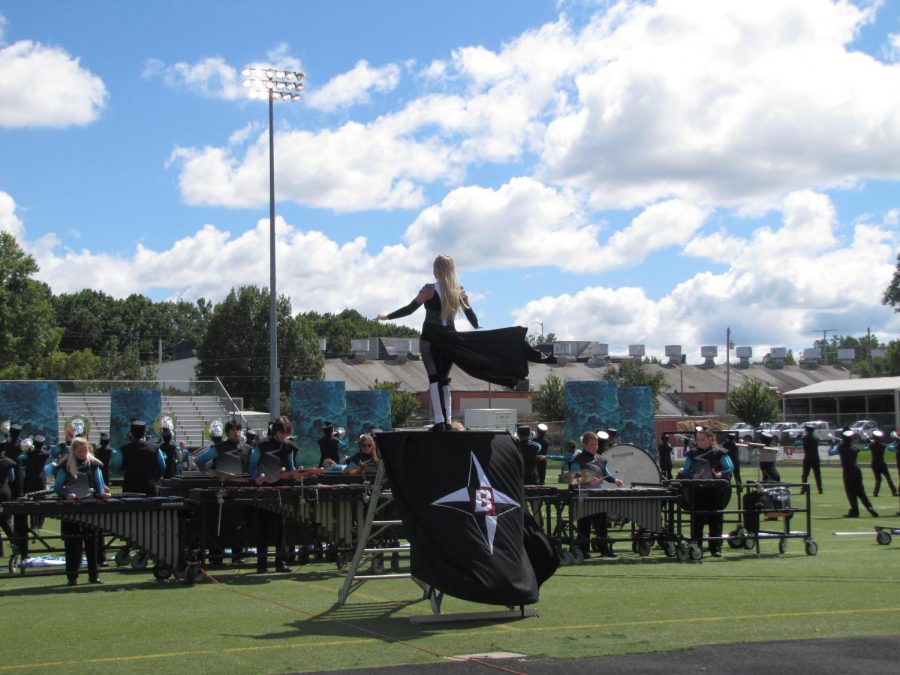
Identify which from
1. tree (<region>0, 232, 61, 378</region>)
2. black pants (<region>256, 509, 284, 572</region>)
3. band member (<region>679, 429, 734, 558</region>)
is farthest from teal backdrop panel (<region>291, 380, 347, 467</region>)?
tree (<region>0, 232, 61, 378</region>)

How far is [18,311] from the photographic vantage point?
61.6m

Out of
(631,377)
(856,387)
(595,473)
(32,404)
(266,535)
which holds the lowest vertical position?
(266,535)

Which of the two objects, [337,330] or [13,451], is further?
[337,330]

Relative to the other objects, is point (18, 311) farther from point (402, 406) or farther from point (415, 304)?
point (415, 304)

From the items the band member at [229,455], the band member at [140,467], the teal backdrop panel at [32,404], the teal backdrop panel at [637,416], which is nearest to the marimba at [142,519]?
the band member at [229,455]

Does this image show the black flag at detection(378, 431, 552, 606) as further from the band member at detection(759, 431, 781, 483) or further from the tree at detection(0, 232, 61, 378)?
the tree at detection(0, 232, 61, 378)

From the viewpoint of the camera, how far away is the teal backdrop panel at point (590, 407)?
43209 mm

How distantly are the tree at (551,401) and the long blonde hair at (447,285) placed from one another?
6230 cm

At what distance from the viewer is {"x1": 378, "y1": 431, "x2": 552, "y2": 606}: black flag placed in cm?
864

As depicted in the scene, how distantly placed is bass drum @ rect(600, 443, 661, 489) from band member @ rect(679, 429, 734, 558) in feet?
1.74

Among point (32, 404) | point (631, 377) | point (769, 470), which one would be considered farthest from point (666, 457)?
point (631, 377)

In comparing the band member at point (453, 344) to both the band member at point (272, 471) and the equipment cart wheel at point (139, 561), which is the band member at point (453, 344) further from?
the equipment cart wheel at point (139, 561)

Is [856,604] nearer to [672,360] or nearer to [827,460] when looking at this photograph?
[827,460]

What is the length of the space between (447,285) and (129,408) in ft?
92.0
